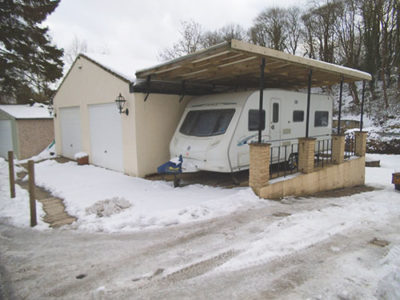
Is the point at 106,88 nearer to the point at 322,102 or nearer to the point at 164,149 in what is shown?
the point at 164,149

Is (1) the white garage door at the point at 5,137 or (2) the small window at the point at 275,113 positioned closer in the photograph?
(2) the small window at the point at 275,113

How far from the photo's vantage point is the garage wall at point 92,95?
338 inches

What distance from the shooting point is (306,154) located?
7457 millimetres

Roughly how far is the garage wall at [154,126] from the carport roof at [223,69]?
35 cm

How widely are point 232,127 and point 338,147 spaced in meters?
4.11

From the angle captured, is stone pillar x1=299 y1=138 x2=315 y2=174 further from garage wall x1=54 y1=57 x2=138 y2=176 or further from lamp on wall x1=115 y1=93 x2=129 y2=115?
lamp on wall x1=115 y1=93 x2=129 y2=115

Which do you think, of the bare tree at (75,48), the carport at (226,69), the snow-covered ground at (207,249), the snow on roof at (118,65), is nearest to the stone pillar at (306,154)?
the carport at (226,69)

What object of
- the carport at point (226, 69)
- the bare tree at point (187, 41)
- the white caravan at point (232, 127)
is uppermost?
the bare tree at point (187, 41)

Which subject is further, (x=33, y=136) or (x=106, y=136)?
(x=33, y=136)

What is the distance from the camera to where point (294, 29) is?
97.6 ft

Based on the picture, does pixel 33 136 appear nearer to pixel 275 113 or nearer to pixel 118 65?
pixel 118 65

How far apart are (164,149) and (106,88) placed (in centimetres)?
304

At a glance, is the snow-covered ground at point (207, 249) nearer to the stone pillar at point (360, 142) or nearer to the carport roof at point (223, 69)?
the carport roof at point (223, 69)

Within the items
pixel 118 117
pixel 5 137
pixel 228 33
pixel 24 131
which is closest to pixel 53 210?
pixel 118 117
